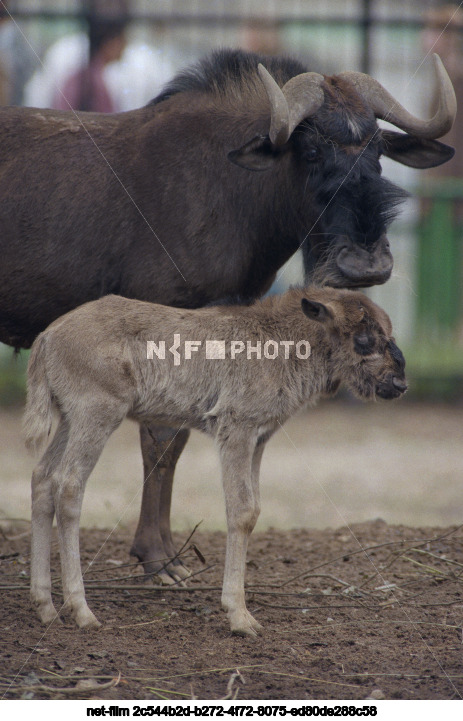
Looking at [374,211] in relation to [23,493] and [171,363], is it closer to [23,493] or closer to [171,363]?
[171,363]

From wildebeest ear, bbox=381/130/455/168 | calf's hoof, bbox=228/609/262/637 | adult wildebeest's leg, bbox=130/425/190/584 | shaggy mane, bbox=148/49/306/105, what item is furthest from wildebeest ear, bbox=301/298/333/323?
shaggy mane, bbox=148/49/306/105

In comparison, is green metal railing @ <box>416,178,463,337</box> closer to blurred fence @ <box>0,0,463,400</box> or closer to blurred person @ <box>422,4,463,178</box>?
blurred fence @ <box>0,0,463,400</box>

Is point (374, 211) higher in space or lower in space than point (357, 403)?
higher

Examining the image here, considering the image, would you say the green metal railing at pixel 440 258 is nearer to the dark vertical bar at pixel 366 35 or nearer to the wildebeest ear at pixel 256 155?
the dark vertical bar at pixel 366 35

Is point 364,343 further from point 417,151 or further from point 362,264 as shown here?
point 417,151

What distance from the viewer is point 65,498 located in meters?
5.02

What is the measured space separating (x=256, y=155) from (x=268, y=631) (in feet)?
8.53

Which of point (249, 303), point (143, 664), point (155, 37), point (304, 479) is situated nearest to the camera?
point (143, 664)

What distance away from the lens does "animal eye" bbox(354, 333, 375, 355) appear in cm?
528
